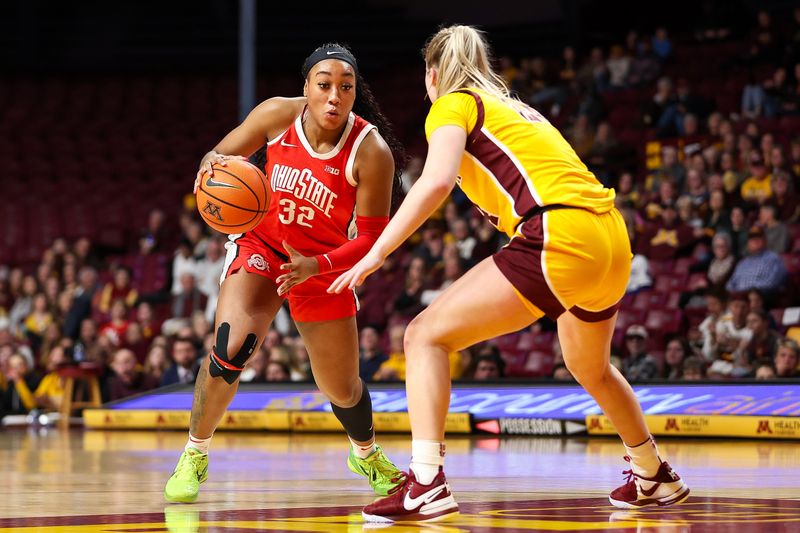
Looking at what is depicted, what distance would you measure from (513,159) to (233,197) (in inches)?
60.6

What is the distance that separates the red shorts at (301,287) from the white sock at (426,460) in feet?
5.41

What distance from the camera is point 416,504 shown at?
14.4 feet

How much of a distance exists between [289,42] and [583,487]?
20.1 metres

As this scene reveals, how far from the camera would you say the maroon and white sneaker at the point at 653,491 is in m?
5.06

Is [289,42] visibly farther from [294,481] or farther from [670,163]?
[294,481]

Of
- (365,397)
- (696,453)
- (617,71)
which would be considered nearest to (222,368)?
(365,397)

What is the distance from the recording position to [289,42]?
82.2 ft

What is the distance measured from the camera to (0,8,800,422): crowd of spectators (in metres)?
12.2

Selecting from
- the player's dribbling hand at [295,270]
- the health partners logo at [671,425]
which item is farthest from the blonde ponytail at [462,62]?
the health partners logo at [671,425]

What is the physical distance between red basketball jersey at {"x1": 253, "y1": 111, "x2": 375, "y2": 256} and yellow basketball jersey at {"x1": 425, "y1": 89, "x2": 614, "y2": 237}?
132 centimetres

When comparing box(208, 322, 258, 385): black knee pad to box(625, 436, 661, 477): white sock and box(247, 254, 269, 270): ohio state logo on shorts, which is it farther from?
box(625, 436, 661, 477): white sock

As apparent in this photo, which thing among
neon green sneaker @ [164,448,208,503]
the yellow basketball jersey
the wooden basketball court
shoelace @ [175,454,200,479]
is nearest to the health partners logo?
the wooden basketball court

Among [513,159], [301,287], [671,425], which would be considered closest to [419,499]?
[513,159]

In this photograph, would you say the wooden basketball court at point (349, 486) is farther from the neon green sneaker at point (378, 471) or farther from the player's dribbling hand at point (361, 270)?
the player's dribbling hand at point (361, 270)
